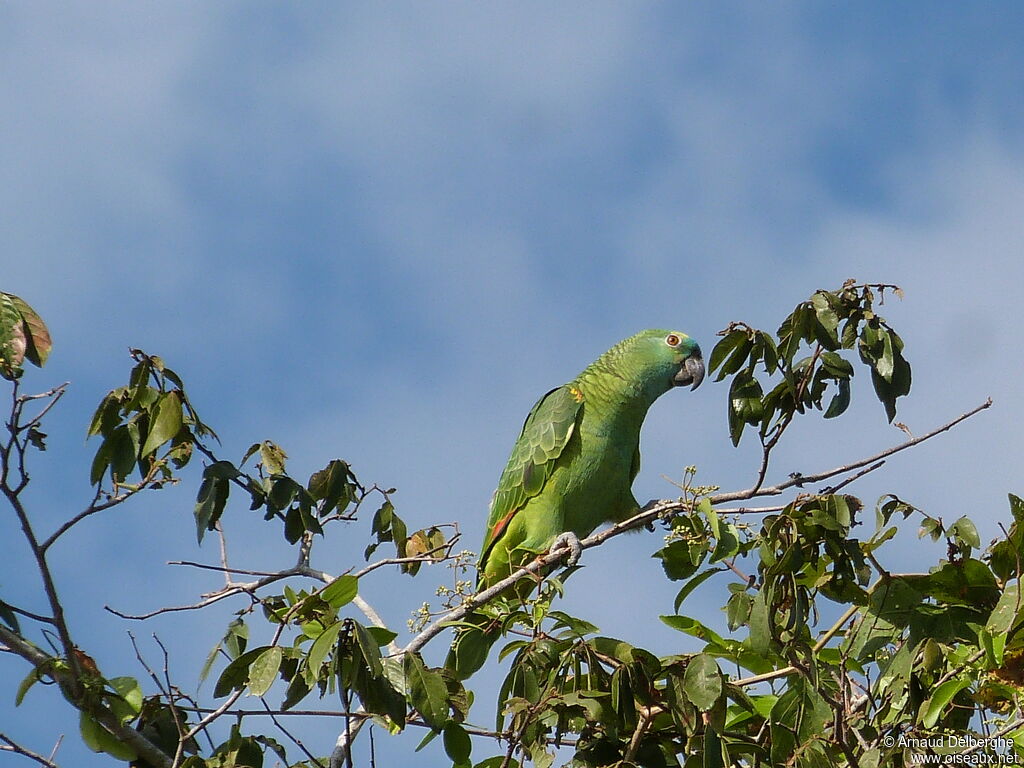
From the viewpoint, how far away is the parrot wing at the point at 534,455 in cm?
536

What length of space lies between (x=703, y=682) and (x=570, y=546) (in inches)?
74.5

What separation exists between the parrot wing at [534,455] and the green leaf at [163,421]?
2433mm

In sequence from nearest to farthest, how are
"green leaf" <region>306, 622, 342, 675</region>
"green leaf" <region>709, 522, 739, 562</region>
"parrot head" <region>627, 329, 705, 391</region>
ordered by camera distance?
"green leaf" <region>306, 622, 342, 675</region> → "green leaf" <region>709, 522, 739, 562</region> → "parrot head" <region>627, 329, 705, 391</region>

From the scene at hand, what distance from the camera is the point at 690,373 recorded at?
577 centimetres

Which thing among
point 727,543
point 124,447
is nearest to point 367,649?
point 124,447

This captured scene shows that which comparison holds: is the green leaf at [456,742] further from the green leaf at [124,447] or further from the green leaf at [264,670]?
the green leaf at [124,447]

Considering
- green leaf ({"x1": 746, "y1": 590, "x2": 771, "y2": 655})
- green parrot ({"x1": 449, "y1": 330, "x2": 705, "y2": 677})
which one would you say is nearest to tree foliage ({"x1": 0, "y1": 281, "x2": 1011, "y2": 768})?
green leaf ({"x1": 746, "y1": 590, "x2": 771, "y2": 655})

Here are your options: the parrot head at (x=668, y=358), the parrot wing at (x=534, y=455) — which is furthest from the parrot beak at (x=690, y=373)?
the parrot wing at (x=534, y=455)

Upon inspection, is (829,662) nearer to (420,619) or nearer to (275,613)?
(420,619)

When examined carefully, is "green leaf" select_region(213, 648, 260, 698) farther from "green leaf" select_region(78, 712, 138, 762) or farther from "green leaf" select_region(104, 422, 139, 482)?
"green leaf" select_region(104, 422, 139, 482)

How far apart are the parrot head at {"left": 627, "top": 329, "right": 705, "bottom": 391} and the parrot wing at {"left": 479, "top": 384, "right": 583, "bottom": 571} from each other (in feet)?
1.38

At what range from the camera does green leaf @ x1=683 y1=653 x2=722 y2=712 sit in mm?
2742

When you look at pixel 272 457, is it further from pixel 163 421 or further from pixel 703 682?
pixel 703 682

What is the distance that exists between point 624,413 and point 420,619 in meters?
2.51
